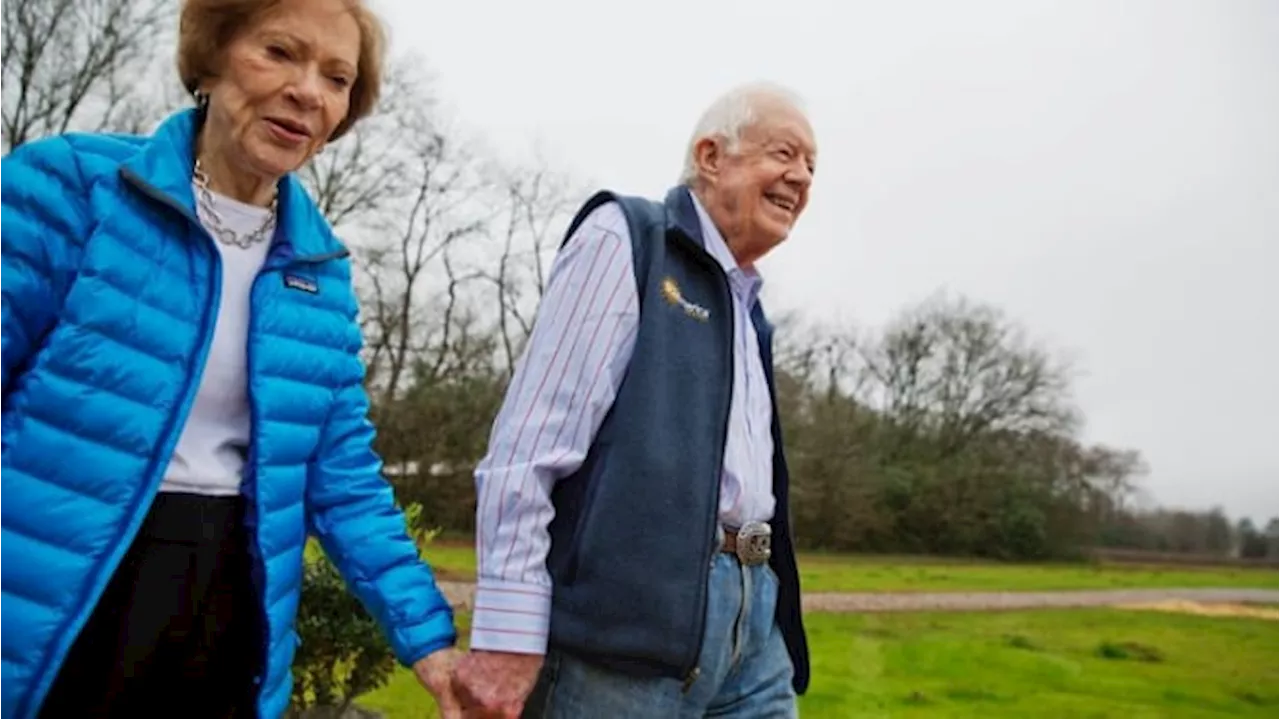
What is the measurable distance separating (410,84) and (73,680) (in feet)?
75.1

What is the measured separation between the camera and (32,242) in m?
1.65

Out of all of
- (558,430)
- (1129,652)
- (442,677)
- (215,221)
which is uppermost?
(215,221)

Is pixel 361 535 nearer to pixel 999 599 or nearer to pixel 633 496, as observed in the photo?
pixel 633 496

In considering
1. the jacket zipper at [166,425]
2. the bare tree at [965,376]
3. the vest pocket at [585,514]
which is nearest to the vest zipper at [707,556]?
the vest pocket at [585,514]

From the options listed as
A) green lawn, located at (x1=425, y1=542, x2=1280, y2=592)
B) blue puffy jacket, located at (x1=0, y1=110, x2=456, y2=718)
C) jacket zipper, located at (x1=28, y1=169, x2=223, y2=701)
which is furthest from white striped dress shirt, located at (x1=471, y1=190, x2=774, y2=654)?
green lawn, located at (x1=425, y1=542, x2=1280, y2=592)

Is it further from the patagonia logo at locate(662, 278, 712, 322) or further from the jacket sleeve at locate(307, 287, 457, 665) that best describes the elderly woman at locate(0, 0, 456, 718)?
the patagonia logo at locate(662, 278, 712, 322)

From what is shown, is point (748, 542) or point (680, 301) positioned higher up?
point (680, 301)

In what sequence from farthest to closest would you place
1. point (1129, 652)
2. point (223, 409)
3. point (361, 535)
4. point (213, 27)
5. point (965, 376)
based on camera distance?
point (965, 376), point (1129, 652), point (361, 535), point (213, 27), point (223, 409)

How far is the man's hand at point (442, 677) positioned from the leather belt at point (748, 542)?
0.60 meters

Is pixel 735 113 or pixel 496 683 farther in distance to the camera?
pixel 735 113

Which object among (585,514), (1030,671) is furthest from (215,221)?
(1030,671)

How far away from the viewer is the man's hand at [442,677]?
6.70ft

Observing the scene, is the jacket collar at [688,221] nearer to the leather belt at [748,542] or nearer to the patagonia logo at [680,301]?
the patagonia logo at [680,301]

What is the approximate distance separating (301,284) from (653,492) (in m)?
0.78
